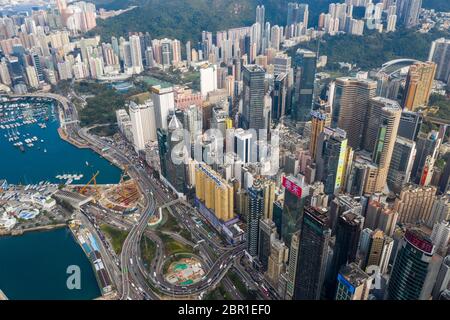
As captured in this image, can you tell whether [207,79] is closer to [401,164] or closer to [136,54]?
[136,54]

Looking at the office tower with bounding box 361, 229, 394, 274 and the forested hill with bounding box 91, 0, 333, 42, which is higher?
the forested hill with bounding box 91, 0, 333, 42

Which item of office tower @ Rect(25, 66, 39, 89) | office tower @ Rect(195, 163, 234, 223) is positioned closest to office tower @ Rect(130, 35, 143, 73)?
office tower @ Rect(25, 66, 39, 89)

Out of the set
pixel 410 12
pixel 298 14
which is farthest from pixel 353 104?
pixel 298 14

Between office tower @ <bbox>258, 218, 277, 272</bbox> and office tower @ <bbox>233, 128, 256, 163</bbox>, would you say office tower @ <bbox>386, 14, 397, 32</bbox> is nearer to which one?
office tower @ <bbox>233, 128, 256, 163</bbox>

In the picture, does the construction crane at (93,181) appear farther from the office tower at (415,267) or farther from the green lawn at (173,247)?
the office tower at (415,267)

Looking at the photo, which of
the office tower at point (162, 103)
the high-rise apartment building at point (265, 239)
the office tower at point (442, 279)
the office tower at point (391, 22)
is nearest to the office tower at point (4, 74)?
the office tower at point (162, 103)
